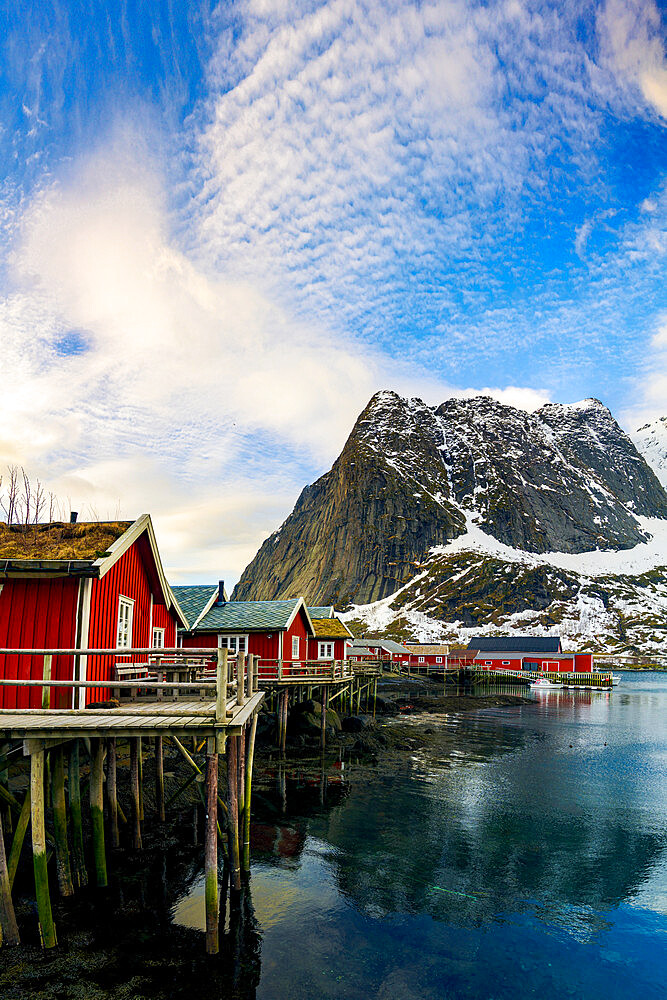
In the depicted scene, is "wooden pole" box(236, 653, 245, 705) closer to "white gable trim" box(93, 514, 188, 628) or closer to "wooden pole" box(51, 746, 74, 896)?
"wooden pole" box(51, 746, 74, 896)

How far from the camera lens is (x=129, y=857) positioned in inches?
660

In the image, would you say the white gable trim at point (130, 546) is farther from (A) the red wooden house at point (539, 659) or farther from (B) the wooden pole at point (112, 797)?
(A) the red wooden house at point (539, 659)

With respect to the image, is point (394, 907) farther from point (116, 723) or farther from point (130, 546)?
point (130, 546)

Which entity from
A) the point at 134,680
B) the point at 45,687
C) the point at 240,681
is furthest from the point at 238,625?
the point at 240,681

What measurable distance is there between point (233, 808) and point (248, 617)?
26261 millimetres

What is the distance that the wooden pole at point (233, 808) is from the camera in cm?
1473

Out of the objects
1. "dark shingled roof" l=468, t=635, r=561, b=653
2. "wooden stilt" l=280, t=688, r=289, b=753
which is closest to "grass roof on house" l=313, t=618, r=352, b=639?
"wooden stilt" l=280, t=688, r=289, b=753

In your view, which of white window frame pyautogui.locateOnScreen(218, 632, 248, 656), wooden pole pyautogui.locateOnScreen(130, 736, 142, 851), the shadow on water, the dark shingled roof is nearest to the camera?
the shadow on water

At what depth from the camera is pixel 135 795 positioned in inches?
709

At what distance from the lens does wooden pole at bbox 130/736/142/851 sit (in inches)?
678

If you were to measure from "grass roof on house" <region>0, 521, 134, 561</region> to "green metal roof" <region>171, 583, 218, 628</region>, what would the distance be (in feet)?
68.0

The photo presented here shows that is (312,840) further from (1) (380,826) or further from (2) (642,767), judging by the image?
(2) (642,767)

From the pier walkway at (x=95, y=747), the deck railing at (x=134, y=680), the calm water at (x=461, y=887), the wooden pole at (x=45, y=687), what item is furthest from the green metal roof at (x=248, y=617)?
the wooden pole at (x=45, y=687)

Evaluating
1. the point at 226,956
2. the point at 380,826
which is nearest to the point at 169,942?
the point at 226,956
